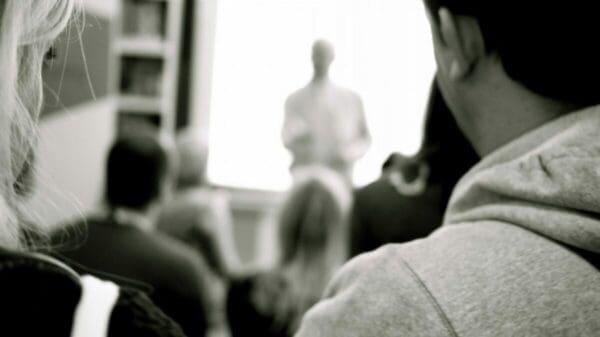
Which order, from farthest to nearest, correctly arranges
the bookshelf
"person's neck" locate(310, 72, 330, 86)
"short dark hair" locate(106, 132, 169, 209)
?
the bookshelf
"person's neck" locate(310, 72, 330, 86)
"short dark hair" locate(106, 132, 169, 209)

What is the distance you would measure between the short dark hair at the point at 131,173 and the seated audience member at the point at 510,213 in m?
1.56

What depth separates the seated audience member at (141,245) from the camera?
88.7 inches

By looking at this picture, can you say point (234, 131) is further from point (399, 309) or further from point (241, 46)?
point (399, 309)

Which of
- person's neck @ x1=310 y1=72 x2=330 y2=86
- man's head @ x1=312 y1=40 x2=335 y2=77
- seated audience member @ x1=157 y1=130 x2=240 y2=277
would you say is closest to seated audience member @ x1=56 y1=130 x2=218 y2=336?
seated audience member @ x1=157 y1=130 x2=240 y2=277

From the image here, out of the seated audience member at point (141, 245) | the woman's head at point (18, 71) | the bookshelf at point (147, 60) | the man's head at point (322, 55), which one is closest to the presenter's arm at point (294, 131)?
the man's head at point (322, 55)

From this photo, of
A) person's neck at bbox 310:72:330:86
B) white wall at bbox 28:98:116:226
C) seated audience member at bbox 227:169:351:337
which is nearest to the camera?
seated audience member at bbox 227:169:351:337

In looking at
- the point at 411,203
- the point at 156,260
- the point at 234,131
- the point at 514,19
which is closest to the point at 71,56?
the point at 156,260

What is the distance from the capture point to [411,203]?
7.82 feet

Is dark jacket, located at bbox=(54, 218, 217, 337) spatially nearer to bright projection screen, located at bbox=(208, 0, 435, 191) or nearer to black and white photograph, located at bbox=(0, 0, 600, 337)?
black and white photograph, located at bbox=(0, 0, 600, 337)

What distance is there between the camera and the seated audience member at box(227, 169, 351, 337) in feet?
7.33

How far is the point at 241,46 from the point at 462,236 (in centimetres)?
570

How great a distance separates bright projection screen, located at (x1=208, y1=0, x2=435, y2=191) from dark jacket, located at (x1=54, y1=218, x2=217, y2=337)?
3.74 m

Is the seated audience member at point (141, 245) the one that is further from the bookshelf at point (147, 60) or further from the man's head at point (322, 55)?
the bookshelf at point (147, 60)

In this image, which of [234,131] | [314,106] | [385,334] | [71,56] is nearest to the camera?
[385,334]
